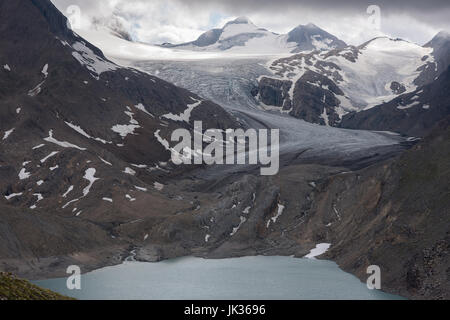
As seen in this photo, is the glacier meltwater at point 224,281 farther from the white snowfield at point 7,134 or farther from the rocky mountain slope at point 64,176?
the white snowfield at point 7,134

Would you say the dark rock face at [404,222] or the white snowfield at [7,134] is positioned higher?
the white snowfield at [7,134]

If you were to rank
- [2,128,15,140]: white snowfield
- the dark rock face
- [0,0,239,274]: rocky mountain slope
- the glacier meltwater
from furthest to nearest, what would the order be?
1. [2,128,15,140]: white snowfield
2. [0,0,239,274]: rocky mountain slope
3. the glacier meltwater
4. the dark rock face

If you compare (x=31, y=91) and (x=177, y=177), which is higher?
(x=31, y=91)

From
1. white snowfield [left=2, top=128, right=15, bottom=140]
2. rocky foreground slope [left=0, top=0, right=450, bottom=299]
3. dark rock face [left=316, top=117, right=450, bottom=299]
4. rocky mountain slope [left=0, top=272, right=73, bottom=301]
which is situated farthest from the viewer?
white snowfield [left=2, top=128, right=15, bottom=140]

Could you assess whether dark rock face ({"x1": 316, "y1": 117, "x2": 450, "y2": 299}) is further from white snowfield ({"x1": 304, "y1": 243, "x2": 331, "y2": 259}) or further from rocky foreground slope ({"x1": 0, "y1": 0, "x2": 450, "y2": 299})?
white snowfield ({"x1": 304, "y1": 243, "x2": 331, "y2": 259})

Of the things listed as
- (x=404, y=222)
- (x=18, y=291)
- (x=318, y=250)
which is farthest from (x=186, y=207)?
(x=18, y=291)

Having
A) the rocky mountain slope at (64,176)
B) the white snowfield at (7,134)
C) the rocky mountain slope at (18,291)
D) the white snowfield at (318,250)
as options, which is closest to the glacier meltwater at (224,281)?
the white snowfield at (318,250)

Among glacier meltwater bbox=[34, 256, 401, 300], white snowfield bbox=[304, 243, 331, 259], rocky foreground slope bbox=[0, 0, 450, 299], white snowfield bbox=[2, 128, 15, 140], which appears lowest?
glacier meltwater bbox=[34, 256, 401, 300]

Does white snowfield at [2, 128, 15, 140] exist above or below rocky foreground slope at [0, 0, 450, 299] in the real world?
above

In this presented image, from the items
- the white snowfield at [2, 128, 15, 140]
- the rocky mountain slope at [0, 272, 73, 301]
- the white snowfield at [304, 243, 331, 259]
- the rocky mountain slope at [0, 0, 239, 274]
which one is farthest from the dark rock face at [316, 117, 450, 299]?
the white snowfield at [2, 128, 15, 140]
